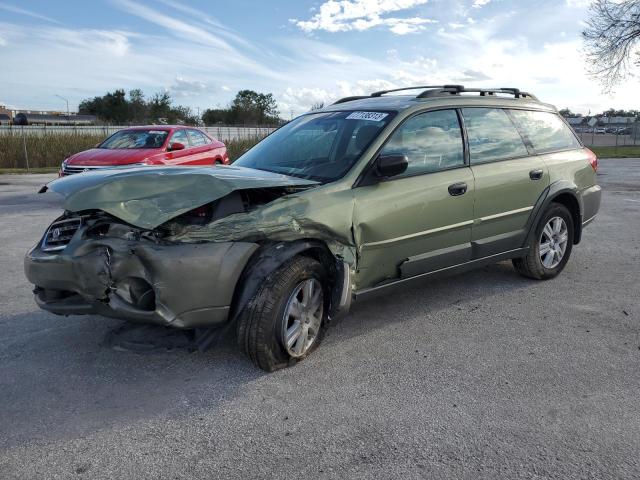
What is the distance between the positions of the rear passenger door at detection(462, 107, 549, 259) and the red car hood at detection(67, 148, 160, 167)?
7.57 m

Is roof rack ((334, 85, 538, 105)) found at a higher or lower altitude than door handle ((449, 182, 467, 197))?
higher

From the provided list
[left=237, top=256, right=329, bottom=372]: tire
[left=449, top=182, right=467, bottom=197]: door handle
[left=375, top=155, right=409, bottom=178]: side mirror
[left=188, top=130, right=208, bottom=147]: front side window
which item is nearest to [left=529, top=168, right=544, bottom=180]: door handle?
[left=449, top=182, right=467, bottom=197]: door handle

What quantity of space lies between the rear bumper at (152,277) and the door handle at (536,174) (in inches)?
119

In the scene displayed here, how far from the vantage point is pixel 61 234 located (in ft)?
11.4

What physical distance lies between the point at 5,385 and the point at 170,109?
5483cm

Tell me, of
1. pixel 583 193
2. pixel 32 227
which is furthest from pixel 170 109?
pixel 583 193

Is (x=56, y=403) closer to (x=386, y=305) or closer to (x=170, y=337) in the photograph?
(x=170, y=337)

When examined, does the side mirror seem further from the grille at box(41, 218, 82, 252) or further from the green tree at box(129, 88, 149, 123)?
the green tree at box(129, 88, 149, 123)

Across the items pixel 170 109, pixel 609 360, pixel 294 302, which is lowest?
pixel 609 360

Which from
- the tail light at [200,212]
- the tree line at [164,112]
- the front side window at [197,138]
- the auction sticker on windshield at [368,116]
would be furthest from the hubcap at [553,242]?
the tree line at [164,112]

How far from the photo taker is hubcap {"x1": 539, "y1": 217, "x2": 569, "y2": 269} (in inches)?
213

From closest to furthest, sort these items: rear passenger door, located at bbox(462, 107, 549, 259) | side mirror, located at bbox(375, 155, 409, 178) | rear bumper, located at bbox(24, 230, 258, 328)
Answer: rear bumper, located at bbox(24, 230, 258, 328) < side mirror, located at bbox(375, 155, 409, 178) < rear passenger door, located at bbox(462, 107, 549, 259)

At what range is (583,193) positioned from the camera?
5695 millimetres

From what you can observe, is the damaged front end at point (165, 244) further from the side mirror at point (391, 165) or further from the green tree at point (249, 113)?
the green tree at point (249, 113)
